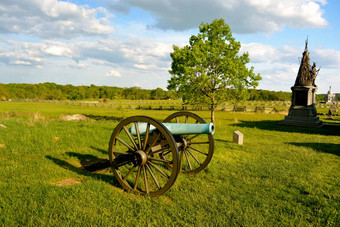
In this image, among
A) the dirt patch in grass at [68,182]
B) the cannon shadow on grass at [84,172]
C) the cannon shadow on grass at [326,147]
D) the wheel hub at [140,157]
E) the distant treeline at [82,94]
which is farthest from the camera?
the distant treeline at [82,94]

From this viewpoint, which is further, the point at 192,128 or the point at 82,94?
the point at 82,94

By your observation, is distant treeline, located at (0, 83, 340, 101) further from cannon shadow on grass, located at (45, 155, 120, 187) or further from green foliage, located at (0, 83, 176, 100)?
cannon shadow on grass, located at (45, 155, 120, 187)

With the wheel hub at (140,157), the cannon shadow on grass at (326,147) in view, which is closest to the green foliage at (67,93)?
the cannon shadow on grass at (326,147)

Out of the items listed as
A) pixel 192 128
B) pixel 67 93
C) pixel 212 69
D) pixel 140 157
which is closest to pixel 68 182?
pixel 140 157

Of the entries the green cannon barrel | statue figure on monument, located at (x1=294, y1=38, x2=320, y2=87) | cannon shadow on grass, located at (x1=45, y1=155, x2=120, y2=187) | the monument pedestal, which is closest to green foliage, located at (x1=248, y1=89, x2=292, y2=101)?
statue figure on monument, located at (x1=294, y1=38, x2=320, y2=87)

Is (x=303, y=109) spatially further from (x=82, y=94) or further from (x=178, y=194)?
(x=82, y=94)

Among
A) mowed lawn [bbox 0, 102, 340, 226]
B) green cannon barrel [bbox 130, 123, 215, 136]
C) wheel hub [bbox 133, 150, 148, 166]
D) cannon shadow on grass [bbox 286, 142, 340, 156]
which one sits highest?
green cannon barrel [bbox 130, 123, 215, 136]

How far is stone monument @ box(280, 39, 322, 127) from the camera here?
19328 millimetres

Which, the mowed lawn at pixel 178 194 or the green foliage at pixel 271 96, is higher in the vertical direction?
the green foliage at pixel 271 96

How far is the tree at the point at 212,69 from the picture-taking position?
17.8 meters

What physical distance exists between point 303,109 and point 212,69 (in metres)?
9.34

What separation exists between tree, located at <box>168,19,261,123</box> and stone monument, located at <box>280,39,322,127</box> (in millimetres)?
4797

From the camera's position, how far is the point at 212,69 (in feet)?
61.6

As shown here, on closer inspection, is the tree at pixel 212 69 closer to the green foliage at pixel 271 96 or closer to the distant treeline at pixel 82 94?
the distant treeline at pixel 82 94
